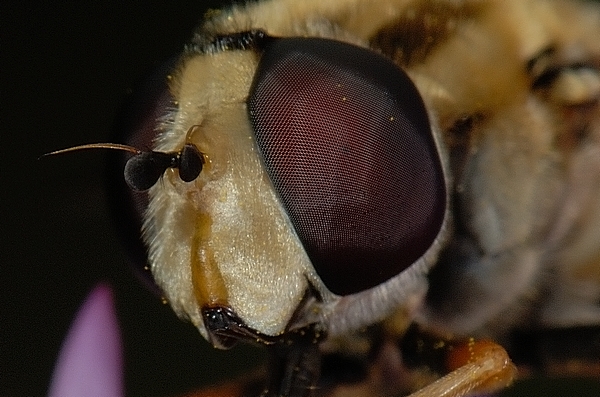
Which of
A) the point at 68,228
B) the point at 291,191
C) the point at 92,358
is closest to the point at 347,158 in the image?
the point at 291,191

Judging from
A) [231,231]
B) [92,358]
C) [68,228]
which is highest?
[231,231]

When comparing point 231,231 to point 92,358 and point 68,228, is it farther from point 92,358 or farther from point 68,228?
point 68,228

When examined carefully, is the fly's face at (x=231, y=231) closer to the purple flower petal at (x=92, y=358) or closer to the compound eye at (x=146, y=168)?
the compound eye at (x=146, y=168)

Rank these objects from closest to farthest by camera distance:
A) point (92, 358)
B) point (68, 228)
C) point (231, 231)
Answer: point (231, 231), point (92, 358), point (68, 228)

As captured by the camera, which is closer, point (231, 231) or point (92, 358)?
point (231, 231)

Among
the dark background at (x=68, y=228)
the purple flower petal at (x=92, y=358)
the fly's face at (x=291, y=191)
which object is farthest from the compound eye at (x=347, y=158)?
the dark background at (x=68, y=228)

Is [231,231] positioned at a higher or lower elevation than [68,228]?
higher

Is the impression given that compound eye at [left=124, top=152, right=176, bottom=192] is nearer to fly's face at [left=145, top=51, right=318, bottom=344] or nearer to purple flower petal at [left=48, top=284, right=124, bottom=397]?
fly's face at [left=145, top=51, right=318, bottom=344]

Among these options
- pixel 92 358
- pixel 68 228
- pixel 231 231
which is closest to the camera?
pixel 231 231
